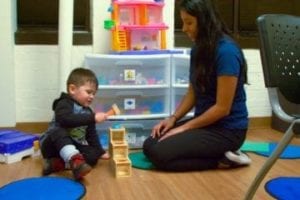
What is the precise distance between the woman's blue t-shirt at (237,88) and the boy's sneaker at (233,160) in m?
0.13

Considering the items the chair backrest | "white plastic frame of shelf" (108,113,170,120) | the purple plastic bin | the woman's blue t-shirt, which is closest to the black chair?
the chair backrest

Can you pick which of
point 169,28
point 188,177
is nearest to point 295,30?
point 188,177

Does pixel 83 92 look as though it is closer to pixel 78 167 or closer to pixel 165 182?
pixel 78 167

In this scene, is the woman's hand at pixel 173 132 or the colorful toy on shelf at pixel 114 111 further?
the colorful toy on shelf at pixel 114 111

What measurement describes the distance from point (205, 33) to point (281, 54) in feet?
3.02

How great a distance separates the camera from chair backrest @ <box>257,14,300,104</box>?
1158 millimetres

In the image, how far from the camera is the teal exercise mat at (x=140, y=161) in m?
2.19

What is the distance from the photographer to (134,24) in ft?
8.45

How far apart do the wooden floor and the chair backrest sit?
74cm

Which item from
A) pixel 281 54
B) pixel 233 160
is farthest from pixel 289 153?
pixel 281 54

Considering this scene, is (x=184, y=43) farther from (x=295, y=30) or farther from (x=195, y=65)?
(x=295, y=30)

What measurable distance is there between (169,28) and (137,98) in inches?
22.2

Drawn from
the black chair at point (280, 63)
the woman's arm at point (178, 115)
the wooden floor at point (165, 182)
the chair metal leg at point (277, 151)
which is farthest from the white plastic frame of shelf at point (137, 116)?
the black chair at point (280, 63)

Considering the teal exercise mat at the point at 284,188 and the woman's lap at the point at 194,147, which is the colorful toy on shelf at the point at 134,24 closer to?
the woman's lap at the point at 194,147
